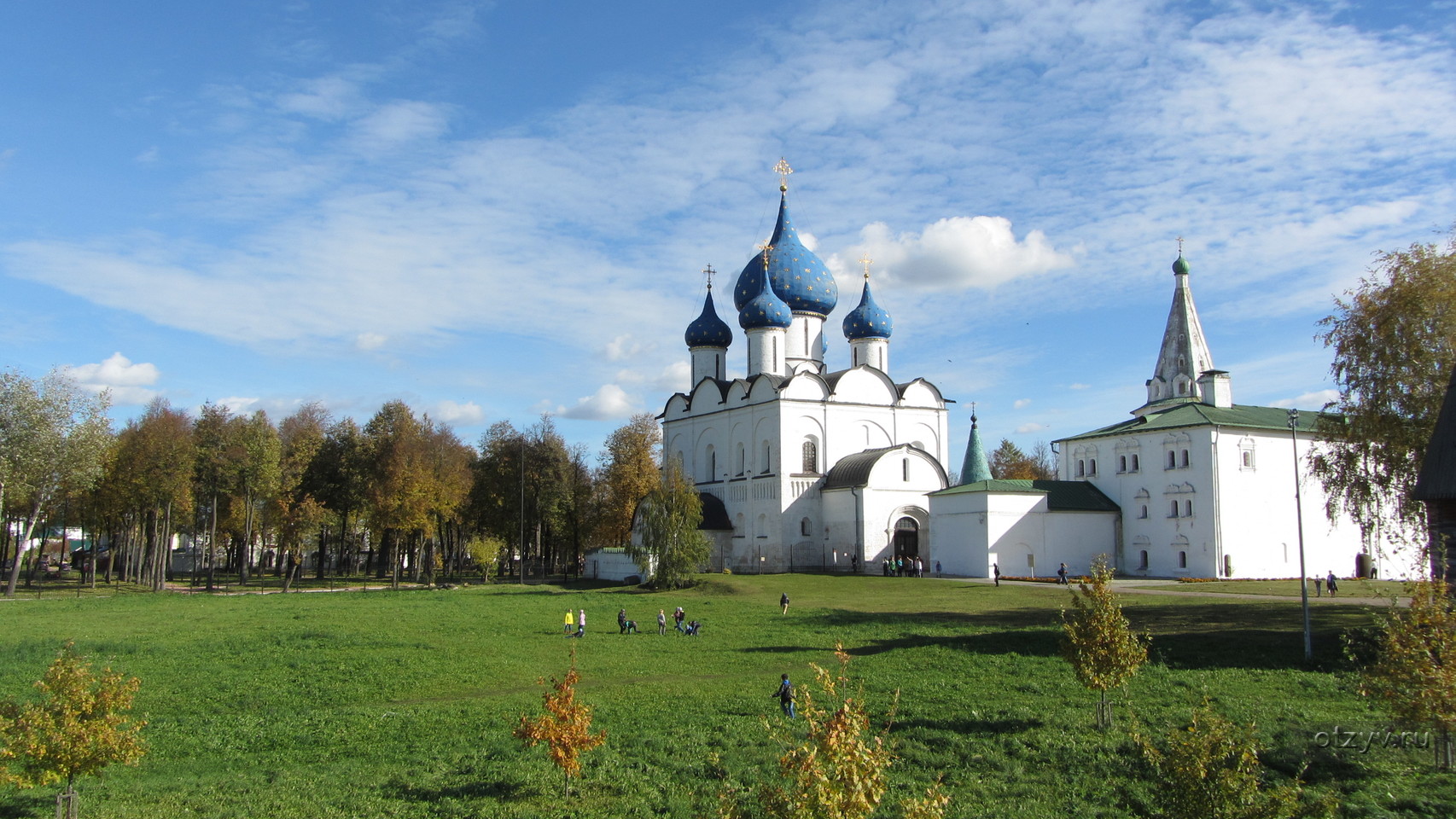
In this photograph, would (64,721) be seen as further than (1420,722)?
No

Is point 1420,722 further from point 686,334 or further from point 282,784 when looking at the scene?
point 686,334

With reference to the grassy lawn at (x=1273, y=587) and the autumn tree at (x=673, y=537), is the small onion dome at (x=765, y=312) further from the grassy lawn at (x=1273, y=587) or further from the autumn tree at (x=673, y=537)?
the grassy lawn at (x=1273, y=587)

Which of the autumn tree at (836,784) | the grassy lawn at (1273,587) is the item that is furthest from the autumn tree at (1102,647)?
the grassy lawn at (1273,587)

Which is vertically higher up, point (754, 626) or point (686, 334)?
point (686, 334)

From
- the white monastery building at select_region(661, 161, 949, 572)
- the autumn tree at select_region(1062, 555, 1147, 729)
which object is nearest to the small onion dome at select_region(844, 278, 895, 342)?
the white monastery building at select_region(661, 161, 949, 572)

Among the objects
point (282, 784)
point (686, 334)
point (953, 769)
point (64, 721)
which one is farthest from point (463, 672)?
point (686, 334)

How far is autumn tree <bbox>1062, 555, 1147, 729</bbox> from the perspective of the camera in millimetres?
14500

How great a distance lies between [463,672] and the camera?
64.7 ft

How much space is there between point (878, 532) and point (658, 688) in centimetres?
2925

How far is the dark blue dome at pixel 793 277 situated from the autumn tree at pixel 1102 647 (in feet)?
129

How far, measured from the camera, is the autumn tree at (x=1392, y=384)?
20844 millimetres

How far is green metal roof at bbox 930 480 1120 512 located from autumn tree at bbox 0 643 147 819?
34388 mm

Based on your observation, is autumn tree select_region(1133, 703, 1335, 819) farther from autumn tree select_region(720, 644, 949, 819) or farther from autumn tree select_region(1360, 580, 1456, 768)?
autumn tree select_region(1360, 580, 1456, 768)

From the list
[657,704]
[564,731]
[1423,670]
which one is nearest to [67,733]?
[564,731]
